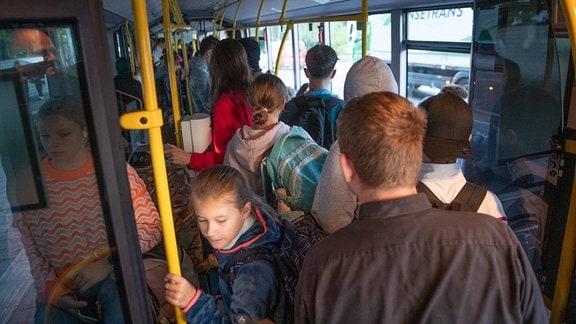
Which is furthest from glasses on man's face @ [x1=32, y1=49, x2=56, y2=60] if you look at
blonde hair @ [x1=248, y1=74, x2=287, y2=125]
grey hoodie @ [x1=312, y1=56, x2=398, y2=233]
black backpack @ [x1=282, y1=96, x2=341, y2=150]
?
black backpack @ [x1=282, y1=96, x2=341, y2=150]

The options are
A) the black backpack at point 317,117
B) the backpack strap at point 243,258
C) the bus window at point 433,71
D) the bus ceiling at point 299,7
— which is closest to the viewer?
the backpack strap at point 243,258

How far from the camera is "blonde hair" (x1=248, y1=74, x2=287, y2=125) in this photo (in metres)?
2.14

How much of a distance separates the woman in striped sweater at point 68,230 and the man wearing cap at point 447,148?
103 centimetres

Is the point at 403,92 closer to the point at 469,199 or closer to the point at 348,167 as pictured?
the point at 469,199

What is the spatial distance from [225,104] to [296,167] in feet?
2.70

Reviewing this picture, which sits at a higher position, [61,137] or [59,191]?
[61,137]

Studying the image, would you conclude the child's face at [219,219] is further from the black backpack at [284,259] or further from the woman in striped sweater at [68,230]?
the woman in striped sweater at [68,230]

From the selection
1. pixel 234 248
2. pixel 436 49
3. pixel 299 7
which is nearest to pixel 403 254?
pixel 234 248

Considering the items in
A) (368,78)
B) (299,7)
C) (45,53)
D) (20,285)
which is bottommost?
(20,285)

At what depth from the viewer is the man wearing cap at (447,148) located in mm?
1440

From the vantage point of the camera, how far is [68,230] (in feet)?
3.41

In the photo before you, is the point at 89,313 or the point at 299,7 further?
the point at 299,7

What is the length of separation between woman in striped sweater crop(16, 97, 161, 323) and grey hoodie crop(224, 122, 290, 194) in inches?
45.6

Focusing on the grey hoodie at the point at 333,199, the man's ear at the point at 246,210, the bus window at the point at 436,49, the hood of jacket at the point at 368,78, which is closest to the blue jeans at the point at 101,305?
the man's ear at the point at 246,210
